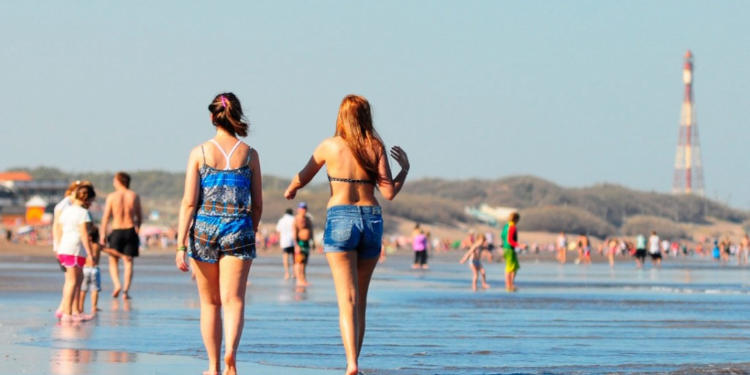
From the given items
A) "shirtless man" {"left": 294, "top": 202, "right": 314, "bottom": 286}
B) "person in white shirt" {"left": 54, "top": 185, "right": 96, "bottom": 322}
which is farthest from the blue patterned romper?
"shirtless man" {"left": 294, "top": 202, "right": 314, "bottom": 286}

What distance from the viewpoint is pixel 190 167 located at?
8.70 meters

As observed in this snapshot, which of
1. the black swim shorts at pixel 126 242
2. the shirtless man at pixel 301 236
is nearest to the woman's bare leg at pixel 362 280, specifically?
the black swim shorts at pixel 126 242

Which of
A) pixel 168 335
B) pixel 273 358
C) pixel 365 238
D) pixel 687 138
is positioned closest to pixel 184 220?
pixel 365 238

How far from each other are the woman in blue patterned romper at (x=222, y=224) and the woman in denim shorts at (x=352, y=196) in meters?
0.36

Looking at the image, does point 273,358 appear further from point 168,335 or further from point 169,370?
point 168,335

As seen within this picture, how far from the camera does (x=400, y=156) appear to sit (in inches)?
356

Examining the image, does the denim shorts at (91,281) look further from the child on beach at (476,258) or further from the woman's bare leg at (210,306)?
the child on beach at (476,258)

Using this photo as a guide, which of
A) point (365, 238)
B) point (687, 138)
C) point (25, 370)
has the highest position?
point (687, 138)

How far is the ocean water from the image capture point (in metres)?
10.4

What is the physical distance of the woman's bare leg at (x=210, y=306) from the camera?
8695mm

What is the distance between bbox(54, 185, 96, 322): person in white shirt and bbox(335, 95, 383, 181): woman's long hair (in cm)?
618

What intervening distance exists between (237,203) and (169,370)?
1462 mm

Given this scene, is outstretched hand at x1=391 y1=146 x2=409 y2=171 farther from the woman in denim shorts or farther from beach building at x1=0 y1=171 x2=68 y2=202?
beach building at x1=0 y1=171 x2=68 y2=202

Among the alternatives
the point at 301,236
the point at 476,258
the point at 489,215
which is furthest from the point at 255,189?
the point at 489,215
